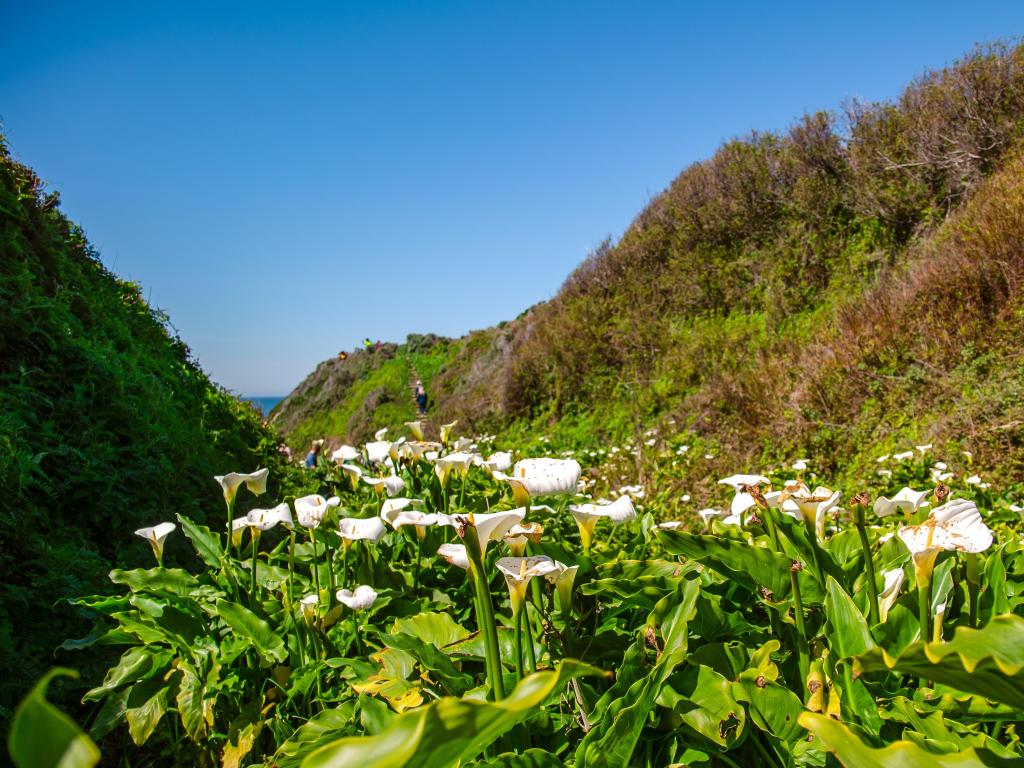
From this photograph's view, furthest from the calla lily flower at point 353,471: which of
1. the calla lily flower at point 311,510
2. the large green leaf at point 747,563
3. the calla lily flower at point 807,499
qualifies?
the calla lily flower at point 807,499

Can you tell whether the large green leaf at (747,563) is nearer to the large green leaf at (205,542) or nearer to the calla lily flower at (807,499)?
the calla lily flower at (807,499)

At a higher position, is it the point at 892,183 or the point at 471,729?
the point at 892,183

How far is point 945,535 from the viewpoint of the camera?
40.1 inches

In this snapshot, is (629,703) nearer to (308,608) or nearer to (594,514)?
(594,514)

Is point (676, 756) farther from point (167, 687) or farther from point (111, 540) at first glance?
point (111, 540)

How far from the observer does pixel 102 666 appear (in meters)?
1.71

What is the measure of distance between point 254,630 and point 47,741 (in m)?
1.09

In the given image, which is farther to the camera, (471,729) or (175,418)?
(175,418)

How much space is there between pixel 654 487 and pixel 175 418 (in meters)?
3.70

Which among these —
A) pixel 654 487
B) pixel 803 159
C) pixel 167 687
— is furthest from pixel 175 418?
pixel 803 159

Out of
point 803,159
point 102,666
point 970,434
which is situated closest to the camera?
point 102,666

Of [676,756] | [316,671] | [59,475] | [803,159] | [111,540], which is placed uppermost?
[803,159]

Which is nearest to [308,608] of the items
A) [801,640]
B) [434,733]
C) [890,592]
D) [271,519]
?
[271,519]

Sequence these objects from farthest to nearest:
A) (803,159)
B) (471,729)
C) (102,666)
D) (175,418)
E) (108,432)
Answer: (803,159) < (175,418) < (108,432) < (102,666) < (471,729)
